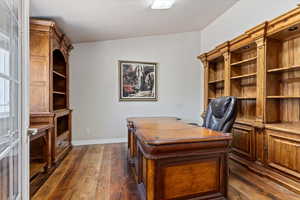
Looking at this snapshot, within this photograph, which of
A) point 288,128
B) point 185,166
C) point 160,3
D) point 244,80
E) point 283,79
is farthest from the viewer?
point 244,80

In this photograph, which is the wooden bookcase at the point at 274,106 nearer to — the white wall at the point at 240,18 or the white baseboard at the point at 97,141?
the white wall at the point at 240,18

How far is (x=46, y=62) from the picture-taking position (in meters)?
2.54

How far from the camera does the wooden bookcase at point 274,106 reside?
81.5 inches

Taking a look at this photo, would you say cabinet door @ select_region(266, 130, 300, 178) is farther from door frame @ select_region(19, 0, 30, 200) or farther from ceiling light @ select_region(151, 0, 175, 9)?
door frame @ select_region(19, 0, 30, 200)

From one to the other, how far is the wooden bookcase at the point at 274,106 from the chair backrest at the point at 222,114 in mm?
725

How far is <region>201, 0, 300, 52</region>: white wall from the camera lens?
8.56ft

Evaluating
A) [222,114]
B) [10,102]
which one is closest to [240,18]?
[222,114]

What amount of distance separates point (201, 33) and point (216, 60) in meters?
1.22

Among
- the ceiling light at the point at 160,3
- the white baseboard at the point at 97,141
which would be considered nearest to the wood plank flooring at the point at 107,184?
the white baseboard at the point at 97,141

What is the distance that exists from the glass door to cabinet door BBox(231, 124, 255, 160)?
291 cm

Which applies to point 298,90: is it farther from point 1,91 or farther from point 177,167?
point 1,91

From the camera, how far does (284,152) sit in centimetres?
213

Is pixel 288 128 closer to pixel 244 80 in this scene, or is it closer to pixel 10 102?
pixel 244 80

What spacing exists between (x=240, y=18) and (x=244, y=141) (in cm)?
246
